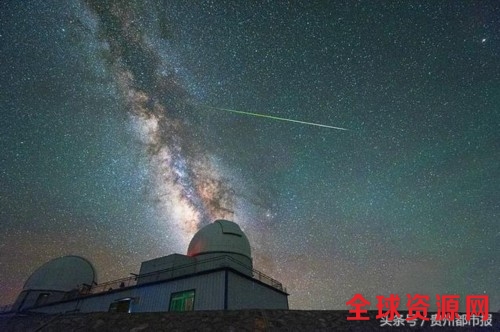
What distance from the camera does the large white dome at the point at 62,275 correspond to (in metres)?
29.4

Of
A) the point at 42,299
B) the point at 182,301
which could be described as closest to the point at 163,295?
the point at 182,301

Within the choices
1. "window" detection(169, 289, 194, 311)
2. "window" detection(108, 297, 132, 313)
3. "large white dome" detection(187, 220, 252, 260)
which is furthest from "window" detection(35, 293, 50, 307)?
"window" detection(169, 289, 194, 311)

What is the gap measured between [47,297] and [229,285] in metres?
23.2

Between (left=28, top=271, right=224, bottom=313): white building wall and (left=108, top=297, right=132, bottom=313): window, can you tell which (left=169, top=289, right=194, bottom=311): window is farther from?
(left=108, top=297, right=132, bottom=313): window

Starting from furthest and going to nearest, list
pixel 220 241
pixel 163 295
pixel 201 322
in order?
pixel 220 241 → pixel 163 295 → pixel 201 322

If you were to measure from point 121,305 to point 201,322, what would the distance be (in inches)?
678

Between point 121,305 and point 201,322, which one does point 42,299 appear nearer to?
point 121,305

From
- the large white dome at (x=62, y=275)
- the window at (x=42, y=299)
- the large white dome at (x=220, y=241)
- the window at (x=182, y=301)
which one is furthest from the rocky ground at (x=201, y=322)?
the large white dome at (x=62, y=275)

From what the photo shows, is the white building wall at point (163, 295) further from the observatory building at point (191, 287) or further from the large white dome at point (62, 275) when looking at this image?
the large white dome at point (62, 275)

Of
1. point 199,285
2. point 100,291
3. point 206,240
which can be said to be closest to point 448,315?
point 199,285

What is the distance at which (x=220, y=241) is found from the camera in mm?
23750

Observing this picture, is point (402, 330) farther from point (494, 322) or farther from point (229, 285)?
point (229, 285)

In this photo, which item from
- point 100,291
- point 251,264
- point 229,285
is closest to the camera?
point 229,285

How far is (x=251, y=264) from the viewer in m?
24.3
